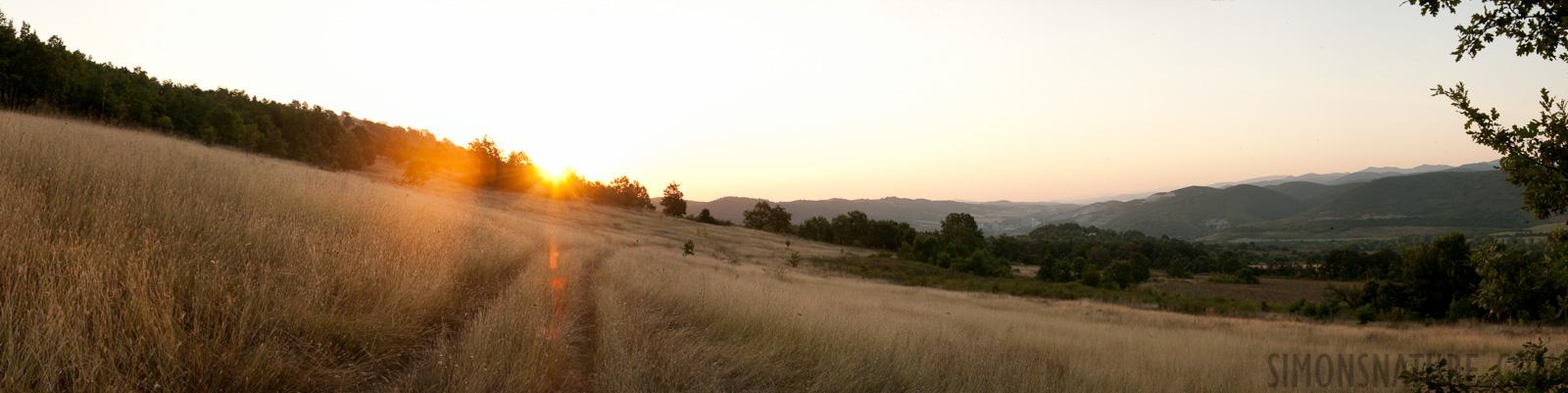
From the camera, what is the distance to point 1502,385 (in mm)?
3945

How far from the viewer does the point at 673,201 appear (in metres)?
98.8

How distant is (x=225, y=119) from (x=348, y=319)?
59883mm

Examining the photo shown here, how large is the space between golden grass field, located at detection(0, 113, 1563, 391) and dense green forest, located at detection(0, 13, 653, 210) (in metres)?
18.7

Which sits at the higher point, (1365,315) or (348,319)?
(348,319)

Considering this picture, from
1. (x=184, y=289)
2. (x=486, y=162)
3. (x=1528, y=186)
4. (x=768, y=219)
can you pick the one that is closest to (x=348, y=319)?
(x=184, y=289)

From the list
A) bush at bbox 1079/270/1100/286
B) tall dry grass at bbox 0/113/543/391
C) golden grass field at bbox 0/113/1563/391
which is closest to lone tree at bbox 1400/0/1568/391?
golden grass field at bbox 0/113/1563/391

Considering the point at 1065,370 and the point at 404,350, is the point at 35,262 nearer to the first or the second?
the point at 404,350

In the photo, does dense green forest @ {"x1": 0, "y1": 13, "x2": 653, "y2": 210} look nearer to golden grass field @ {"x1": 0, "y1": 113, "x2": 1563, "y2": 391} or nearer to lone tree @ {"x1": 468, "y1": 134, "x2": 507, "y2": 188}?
lone tree @ {"x1": 468, "y1": 134, "x2": 507, "y2": 188}

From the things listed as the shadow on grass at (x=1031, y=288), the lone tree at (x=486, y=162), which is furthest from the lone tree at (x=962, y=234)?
the lone tree at (x=486, y=162)

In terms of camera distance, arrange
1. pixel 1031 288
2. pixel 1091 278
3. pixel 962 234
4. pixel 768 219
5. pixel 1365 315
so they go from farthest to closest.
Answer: pixel 768 219 → pixel 962 234 → pixel 1091 278 → pixel 1031 288 → pixel 1365 315

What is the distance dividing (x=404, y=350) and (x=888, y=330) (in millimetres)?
6510

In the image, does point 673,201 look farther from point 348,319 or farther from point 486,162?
point 348,319

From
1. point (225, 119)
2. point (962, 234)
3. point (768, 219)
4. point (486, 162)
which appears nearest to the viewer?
point (225, 119)

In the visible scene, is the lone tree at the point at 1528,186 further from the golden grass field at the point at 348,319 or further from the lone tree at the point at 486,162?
the lone tree at the point at 486,162
